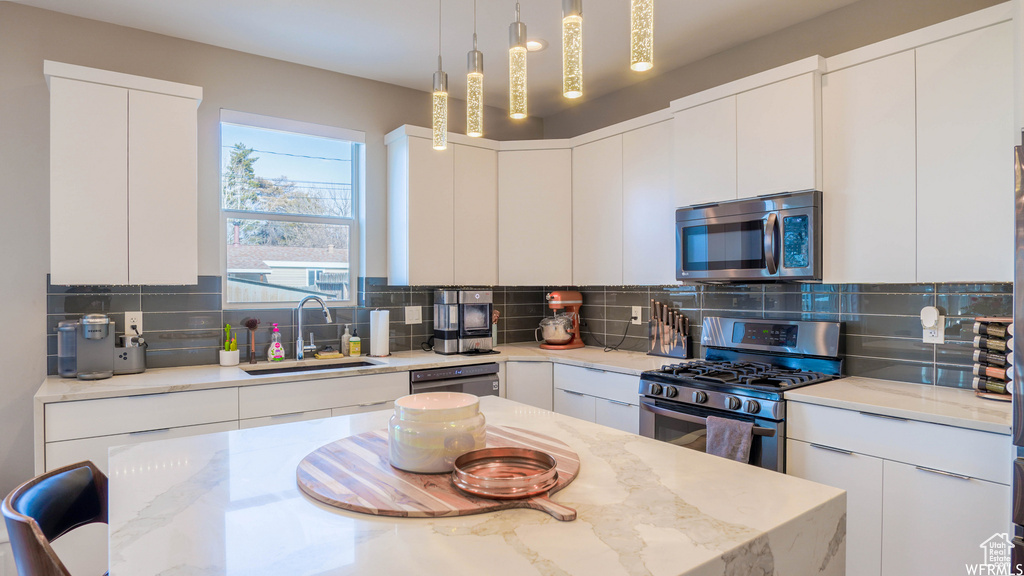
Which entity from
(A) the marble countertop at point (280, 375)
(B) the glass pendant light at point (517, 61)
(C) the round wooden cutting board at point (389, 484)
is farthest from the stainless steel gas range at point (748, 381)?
(B) the glass pendant light at point (517, 61)

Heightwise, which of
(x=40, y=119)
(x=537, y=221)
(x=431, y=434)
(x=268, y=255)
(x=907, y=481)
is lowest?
(x=907, y=481)

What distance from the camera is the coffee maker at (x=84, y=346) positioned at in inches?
103

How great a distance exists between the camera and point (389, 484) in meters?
1.15

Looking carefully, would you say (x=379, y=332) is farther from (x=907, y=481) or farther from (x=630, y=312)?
(x=907, y=481)

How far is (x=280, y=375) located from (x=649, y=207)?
230cm

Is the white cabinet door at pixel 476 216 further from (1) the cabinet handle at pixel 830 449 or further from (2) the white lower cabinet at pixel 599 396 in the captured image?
(1) the cabinet handle at pixel 830 449

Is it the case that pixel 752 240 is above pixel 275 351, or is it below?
above

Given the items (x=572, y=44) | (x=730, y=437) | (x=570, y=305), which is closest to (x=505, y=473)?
(x=572, y=44)

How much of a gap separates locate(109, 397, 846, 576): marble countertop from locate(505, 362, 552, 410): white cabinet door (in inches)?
86.7

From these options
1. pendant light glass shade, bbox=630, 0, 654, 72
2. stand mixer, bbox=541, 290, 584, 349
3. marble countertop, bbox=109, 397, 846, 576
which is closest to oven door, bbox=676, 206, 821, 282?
stand mixer, bbox=541, 290, 584, 349

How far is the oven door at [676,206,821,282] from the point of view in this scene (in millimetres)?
2593

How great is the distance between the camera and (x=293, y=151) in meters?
3.52

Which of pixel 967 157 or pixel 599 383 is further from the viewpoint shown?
pixel 599 383

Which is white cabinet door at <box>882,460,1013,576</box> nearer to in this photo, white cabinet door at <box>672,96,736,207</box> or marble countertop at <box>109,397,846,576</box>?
marble countertop at <box>109,397,846,576</box>
